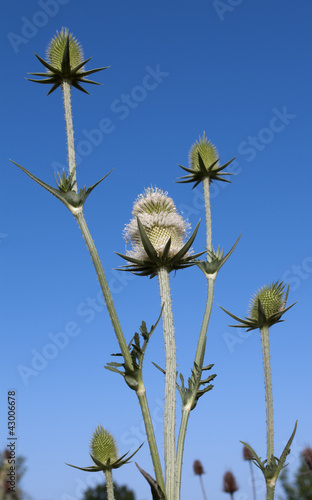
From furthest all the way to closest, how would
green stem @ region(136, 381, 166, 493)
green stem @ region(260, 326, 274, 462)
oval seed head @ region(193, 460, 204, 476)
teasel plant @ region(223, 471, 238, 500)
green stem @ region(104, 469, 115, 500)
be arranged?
1. oval seed head @ region(193, 460, 204, 476)
2. teasel plant @ region(223, 471, 238, 500)
3. green stem @ region(104, 469, 115, 500)
4. green stem @ region(260, 326, 274, 462)
5. green stem @ region(136, 381, 166, 493)

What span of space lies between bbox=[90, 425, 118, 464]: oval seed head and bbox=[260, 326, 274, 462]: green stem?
218 cm

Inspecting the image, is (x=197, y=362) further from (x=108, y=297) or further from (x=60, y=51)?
(x=60, y=51)

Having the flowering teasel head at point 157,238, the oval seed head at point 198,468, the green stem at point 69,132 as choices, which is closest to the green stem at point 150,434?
the flowering teasel head at point 157,238

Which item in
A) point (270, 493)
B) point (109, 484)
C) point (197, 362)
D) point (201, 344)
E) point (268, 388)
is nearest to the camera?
point (197, 362)

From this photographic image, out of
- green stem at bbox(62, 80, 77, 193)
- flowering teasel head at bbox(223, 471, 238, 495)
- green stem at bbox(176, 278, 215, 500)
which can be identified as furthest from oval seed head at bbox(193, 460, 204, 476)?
green stem at bbox(62, 80, 77, 193)

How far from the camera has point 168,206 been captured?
5.45 metres

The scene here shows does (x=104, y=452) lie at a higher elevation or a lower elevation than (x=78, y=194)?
lower

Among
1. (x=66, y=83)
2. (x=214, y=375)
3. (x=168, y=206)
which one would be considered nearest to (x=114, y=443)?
(x=214, y=375)

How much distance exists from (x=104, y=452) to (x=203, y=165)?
4.19 m

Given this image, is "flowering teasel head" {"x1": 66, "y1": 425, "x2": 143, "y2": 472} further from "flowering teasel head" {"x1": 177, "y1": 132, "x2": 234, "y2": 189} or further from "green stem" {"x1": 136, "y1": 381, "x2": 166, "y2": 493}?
"flowering teasel head" {"x1": 177, "y1": 132, "x2": 234, "y2": 189}

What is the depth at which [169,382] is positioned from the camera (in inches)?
177

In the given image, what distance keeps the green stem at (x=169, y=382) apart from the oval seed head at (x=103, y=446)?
2728 millimetres

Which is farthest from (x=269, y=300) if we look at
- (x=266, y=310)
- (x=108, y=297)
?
(x=108, y=297)

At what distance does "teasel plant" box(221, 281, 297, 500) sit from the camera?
18.7 ft
